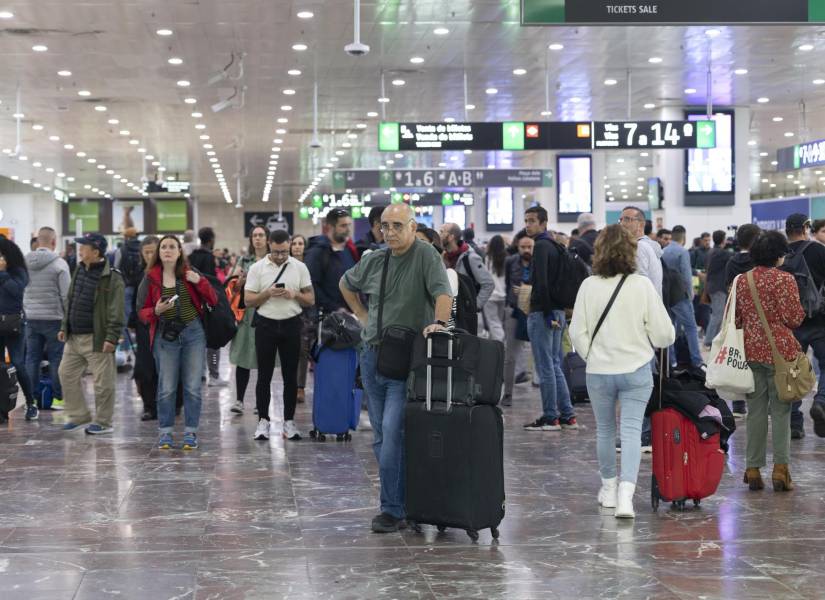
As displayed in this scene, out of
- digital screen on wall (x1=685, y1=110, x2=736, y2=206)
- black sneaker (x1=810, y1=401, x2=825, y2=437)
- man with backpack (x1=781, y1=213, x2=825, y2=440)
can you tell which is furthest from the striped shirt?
digital screen on wall (x1=685, y1=110, x2=736, y2=206)

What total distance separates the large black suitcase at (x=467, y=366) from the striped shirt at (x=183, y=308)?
11.4ft

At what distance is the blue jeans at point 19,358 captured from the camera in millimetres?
10820

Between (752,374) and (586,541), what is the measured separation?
1951mm

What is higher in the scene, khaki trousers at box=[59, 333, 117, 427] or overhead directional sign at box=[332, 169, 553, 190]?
overhead directional sign at box=[332, 169, 553, 190]

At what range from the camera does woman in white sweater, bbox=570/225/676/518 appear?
241 inches

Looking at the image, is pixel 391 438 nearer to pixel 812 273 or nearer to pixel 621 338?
pixel 621 338

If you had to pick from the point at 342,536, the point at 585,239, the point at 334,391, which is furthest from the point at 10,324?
the point at 342,536

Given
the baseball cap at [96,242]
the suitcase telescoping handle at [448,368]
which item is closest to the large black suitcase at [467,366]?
the suitcase telescoping handle at [448,368]

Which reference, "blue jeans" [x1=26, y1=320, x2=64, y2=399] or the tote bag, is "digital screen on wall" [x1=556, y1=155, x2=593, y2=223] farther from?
the tote bag

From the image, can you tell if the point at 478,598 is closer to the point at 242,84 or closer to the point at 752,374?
the point at 752,374

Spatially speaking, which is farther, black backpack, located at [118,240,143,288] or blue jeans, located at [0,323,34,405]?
black backpack, located at [118,240,143,288]

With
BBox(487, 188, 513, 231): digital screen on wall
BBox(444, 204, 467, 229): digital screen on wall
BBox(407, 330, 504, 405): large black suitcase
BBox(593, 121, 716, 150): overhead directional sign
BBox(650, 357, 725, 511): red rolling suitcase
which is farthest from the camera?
BBox(444, 204, 467, 229): digital screen on wall

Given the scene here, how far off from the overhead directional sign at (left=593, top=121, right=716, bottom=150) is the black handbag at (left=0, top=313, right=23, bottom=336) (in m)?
11.1

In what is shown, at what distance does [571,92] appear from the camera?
22406mm
